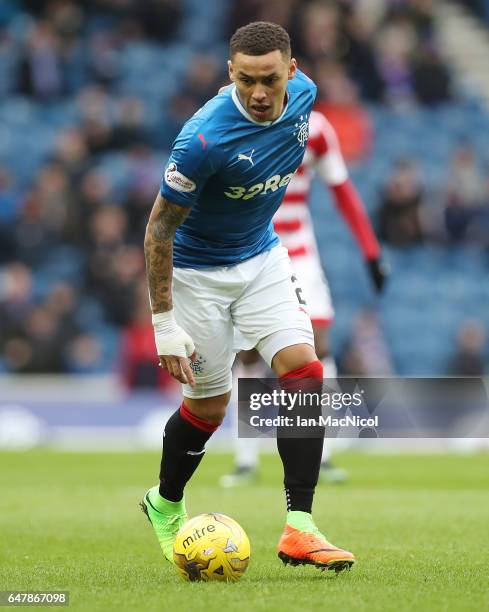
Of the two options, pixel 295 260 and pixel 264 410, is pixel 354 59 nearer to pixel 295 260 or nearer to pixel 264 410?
pixel 295 260

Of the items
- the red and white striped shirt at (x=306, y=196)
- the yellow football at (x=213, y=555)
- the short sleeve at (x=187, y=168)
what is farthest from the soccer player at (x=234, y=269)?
the red and white striped shirt at (x=306, y=196)

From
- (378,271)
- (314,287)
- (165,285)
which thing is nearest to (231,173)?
(165,285)

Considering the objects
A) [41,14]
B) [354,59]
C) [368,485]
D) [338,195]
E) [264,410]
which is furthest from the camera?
[41,14]

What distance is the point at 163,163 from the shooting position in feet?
61.9

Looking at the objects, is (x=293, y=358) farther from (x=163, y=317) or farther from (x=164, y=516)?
(x=164, y=516)

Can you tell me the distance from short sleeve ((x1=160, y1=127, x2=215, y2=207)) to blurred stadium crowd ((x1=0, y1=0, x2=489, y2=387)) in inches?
385

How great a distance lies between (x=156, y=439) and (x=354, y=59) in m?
7.75

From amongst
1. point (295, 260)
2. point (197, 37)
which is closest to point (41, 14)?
point (197, 37)

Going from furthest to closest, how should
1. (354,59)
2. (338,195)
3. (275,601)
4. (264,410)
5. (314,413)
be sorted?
(354,59) → (338,195) → (264,410) → (314,413) → (275,601)

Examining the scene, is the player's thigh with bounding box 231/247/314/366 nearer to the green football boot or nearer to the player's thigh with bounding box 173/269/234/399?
the player's thigh with bounding box 173/269/234/399

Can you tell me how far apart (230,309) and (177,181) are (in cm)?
88

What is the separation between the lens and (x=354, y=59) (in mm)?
19625

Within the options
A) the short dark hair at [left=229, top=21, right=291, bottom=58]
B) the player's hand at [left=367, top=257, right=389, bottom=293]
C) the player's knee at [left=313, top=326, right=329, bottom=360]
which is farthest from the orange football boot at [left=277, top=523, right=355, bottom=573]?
the player's knee at [left=313, top=326, right=329, bottom=360]

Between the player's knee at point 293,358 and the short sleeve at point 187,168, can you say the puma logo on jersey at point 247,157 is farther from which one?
the player's knee at point 293,358
